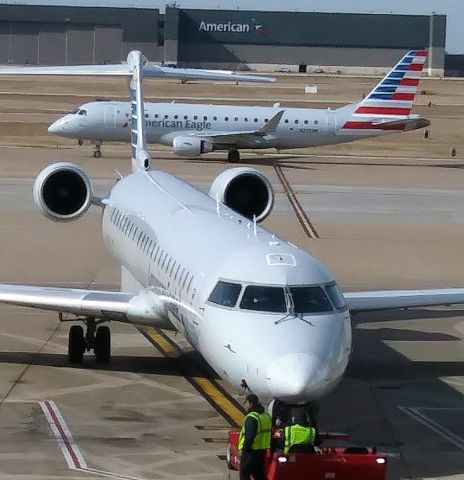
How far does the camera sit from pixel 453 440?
1645 centimetres

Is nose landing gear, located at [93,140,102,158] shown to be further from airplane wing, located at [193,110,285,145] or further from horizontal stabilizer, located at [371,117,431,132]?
horizontal stabilizer, located at [371,117,431,132]

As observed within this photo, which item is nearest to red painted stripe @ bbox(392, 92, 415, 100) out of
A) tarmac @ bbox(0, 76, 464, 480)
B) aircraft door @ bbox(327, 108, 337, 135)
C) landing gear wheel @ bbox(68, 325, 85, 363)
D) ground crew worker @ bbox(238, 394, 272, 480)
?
aircraft door @ bbox(327, 108, 337, 135)

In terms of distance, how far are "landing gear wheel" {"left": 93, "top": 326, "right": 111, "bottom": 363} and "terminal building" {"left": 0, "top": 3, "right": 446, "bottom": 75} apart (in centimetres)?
14548

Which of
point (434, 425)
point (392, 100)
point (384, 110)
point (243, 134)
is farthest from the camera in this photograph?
point (384, 110)

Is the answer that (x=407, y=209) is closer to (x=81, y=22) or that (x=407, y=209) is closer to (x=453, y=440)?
(x=453, y=440)

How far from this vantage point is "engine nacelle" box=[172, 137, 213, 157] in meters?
54.2

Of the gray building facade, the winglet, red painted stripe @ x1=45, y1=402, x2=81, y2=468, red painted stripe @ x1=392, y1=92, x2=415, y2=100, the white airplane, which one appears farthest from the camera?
the gray building facade

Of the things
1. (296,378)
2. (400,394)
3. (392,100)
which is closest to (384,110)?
(392,100)

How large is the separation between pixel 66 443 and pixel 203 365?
15.7 feet

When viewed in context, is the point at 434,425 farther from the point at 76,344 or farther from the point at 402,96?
the point at 402,96

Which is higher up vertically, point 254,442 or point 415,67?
point 415,67

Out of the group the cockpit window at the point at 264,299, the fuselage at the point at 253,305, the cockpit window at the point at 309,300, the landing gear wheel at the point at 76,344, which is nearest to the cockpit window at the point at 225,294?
the fuselage at the point at 253,305

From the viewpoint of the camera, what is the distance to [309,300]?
15.1 metres

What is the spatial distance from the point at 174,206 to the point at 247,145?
35546 millimetres
